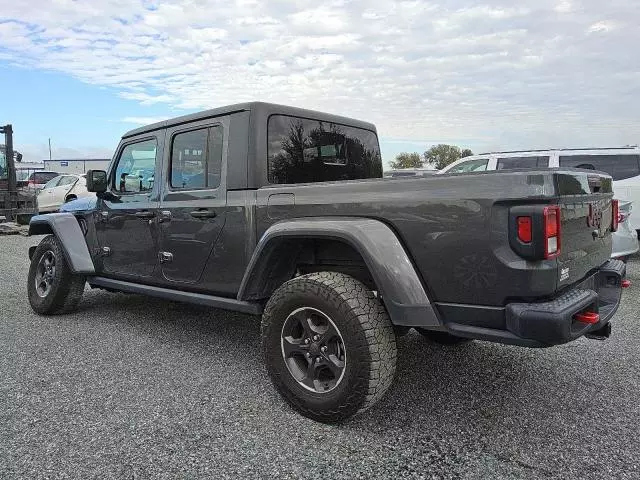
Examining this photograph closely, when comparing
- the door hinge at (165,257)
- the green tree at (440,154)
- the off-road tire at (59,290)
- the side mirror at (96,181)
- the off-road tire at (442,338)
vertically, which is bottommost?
the off-road tire at (442,338)

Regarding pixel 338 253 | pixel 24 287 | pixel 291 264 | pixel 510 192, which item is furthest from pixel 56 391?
pixel 24 287

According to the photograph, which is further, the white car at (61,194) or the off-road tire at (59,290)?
the white car at (61,194)

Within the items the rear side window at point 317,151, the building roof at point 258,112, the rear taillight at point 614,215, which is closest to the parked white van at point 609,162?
Answer: the rear side window at point 317,151

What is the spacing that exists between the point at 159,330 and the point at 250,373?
1.48 m

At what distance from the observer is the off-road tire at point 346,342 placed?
2.67m

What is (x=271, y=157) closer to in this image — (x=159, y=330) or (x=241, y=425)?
(x=241, y=425)

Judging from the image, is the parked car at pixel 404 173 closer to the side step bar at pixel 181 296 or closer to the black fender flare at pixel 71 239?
the side step bar at pixel 181 296

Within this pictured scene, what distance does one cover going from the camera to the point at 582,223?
2.76m

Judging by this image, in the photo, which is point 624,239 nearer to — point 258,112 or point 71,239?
point 258,112

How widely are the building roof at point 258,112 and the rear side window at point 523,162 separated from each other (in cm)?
525

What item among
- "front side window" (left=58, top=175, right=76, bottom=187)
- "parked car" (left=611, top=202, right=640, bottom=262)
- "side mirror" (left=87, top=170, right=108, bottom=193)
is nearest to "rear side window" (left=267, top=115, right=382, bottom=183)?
"side mirror" (left=87, top=170, right=108, bottom=193)

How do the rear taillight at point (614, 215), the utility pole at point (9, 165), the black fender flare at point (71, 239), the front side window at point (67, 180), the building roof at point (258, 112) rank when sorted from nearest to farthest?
the rear taillight at point (614, 215) < the building roof at point (258, 112) < the black fender flare at point (71, 239) < the utility pole at point (9, 165) < the front side window at point (67, 180)

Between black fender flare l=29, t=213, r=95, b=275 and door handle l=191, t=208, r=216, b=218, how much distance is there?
1774mm

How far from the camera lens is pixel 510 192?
2.36 m
